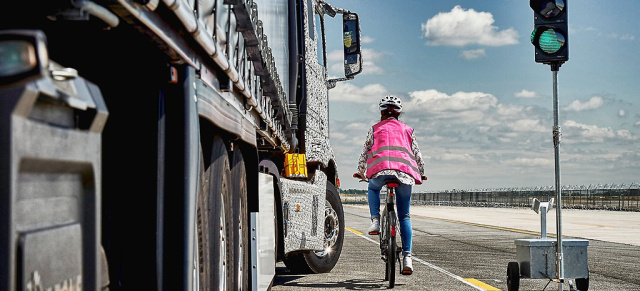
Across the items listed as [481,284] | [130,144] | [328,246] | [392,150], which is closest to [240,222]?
[130,144]

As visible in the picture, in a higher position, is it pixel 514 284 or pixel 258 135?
pixel 258 135

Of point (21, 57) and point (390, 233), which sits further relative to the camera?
point (390, 233)

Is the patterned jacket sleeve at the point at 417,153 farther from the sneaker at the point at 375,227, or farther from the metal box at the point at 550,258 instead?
the metal box at the point at 550,258

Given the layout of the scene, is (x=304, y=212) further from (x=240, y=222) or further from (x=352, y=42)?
(x=240, y=222)

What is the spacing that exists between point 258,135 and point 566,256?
3.09m

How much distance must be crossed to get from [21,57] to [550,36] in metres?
6.33

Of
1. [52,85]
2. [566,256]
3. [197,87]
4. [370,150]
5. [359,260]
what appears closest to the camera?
[52,85]

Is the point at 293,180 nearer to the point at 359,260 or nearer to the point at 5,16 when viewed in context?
the point at 359,260

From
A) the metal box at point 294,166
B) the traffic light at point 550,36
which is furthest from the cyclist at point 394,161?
the traffic light at point 550,36

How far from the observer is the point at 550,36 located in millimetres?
7250

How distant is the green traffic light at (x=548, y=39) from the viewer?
7.24m

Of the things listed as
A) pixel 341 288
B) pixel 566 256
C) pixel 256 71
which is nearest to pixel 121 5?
pixel 256 71

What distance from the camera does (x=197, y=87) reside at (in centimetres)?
289

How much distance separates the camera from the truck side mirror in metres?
10.1
